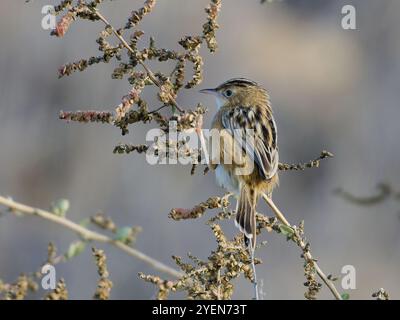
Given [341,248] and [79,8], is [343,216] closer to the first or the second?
[341,248]

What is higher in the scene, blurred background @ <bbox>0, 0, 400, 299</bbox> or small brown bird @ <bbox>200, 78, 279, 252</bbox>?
blurred background @ <bbox>0, 0, 400, 299</bbox>

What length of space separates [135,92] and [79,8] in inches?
20.4

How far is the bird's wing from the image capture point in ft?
19.5

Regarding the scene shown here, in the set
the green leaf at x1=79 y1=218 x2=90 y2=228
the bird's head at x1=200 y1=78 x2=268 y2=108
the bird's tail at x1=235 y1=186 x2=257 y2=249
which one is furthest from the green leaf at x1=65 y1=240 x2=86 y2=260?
Answer: the bird's head at x1=200 y1=78 x2=268 y2=108

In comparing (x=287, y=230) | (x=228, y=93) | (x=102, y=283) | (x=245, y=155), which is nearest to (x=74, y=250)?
(x=102, y=283)

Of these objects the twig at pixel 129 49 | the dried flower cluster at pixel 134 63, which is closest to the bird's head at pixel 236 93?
the dried flower cluster at pixel 134 63

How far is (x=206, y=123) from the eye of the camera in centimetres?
1145

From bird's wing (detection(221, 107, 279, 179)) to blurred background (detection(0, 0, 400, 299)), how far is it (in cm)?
503

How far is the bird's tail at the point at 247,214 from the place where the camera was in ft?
15.2


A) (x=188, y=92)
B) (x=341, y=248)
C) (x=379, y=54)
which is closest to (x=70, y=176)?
(x=188, y=92)

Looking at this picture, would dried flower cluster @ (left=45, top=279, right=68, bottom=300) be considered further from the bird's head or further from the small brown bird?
the bird's head

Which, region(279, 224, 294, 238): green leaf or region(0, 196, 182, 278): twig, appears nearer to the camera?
region(0, 196, 182, 278): twig
